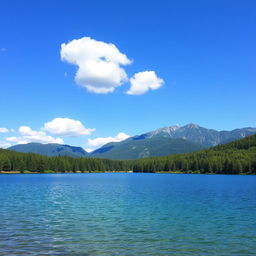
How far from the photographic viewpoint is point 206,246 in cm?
2662

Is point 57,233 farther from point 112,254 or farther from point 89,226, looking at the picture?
point 112,254

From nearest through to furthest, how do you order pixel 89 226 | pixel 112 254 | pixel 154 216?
pixel 112 254
pixel 89 226
pixel 154 216

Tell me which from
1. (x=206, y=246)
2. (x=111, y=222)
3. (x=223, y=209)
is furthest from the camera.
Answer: (x=223, y=209)

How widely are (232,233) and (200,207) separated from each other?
20296 millimetres

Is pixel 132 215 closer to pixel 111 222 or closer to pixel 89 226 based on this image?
pixel 111 222

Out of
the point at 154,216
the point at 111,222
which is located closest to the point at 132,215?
the point at 154,216

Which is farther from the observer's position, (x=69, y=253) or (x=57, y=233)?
(x=57, y=233)

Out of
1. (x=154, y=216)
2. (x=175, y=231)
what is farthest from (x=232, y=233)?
(x=154, y=216)

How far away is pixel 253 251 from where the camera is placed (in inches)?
998

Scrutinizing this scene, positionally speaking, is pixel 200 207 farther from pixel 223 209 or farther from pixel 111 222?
pixel 111 222

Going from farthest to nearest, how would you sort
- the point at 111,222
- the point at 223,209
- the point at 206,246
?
the point at 223,209, the point at 111,222, the point at 206,246

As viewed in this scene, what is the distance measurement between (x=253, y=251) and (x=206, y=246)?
390 cm

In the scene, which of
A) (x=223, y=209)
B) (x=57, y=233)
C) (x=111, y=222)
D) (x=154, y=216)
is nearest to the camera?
(x=57, y=233)

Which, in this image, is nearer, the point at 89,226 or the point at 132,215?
the point at 89,226
